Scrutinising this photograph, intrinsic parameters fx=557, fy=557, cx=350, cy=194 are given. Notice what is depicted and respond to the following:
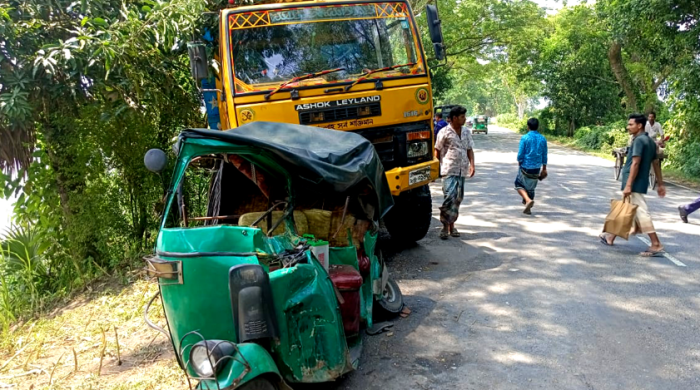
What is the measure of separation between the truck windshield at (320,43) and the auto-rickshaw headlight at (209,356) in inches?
136

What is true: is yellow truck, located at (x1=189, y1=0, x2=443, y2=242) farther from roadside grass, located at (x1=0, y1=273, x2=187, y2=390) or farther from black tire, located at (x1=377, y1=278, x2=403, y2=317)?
roadside grass, located at (x1=0, y1=273, x2=187, y2=390)

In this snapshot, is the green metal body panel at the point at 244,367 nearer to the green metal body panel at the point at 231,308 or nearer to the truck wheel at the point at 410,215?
the green metal body panel at the point at 231,308

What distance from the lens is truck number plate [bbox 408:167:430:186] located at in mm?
6129

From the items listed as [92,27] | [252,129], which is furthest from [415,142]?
[92,27]

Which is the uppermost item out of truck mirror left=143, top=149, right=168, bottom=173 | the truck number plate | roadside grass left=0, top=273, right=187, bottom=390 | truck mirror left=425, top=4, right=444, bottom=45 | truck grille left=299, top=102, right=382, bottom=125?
truck mirror left=425, top=4, right=444, bottom=45

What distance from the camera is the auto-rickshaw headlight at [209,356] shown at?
9.30 ft

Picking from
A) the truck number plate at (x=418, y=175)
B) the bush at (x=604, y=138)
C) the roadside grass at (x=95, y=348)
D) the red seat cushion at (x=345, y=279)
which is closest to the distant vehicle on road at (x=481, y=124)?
the bush at (x=604, y=138)

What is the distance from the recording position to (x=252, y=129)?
4.34 meters

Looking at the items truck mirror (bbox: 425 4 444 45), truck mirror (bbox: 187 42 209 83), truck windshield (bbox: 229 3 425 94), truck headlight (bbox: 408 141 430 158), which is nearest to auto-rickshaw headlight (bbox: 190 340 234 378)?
truck windshield (bbox: 229 3 425 94)

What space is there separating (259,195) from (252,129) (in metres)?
1.00

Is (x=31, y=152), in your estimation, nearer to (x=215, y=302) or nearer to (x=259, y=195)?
(x=259, y=195)

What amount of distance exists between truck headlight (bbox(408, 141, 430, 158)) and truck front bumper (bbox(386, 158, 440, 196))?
0.14 meters

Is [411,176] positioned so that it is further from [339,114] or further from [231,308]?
[231,308]

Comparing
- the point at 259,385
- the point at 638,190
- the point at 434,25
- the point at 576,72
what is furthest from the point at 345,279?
the point at 576,72
